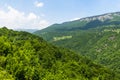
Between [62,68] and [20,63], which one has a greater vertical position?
[20,63]

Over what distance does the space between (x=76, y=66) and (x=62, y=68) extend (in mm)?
20402

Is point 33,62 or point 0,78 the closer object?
point 0,78

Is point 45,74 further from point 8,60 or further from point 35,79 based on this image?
point 8,60

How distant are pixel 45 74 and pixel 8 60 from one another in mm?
19612

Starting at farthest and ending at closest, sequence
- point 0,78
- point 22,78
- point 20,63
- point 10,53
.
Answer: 1. point 10,53
2. point 20,63
3. point 22,78
4. point 0,78

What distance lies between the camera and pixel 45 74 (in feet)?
438

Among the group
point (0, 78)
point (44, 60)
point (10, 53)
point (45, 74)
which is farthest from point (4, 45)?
point (0, 78)

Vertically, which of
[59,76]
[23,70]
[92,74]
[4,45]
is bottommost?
[92,74]

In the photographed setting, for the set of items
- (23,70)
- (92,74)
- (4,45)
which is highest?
(4,45)

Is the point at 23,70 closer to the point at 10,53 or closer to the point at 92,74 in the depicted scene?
the point at 10,53

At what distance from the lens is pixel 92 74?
634ft

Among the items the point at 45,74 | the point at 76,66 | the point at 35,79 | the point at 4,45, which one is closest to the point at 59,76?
the point at 45,74

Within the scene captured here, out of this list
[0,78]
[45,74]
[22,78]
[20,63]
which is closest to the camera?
[0,78]

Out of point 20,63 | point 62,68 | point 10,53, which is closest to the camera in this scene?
point 20,63
